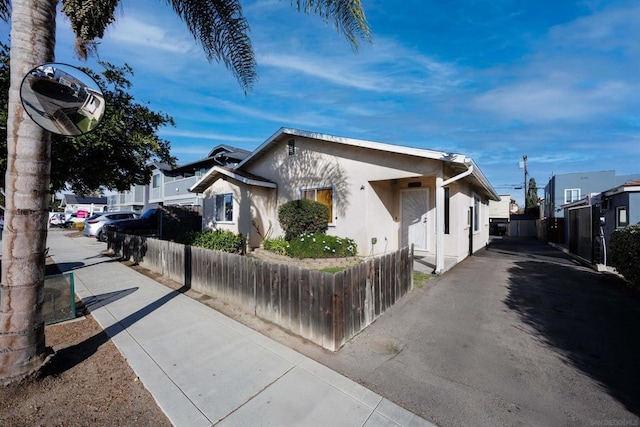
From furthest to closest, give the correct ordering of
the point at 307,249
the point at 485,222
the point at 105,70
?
1. the point at 485,222
2. the point at 307,249
3. the point at 105,70

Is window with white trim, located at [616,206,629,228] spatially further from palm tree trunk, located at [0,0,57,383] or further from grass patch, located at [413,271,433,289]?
palm tree trunk, located at [0,0,57,383]

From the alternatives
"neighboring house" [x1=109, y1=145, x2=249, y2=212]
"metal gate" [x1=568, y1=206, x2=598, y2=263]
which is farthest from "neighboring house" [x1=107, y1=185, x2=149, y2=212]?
"metal gate" [x1=568, y1=206, x2=598, y2=263]

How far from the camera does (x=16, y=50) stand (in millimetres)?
2920

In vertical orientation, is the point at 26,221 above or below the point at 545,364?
above

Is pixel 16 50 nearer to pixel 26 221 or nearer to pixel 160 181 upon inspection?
pixel 26 221

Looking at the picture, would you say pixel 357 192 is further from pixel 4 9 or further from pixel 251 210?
pixel 4 9

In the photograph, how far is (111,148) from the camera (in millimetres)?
7336

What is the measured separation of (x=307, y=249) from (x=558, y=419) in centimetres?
670

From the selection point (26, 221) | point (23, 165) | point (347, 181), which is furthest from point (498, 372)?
point (347, 181)

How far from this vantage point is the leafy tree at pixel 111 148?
21.1 ft

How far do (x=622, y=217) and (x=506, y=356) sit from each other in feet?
29.6

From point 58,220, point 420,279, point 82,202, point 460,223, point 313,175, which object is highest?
point 82,202

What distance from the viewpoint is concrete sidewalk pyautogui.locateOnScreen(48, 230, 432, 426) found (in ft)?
8.60

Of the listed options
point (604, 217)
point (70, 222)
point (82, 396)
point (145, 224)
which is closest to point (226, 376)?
point (82, 396)
